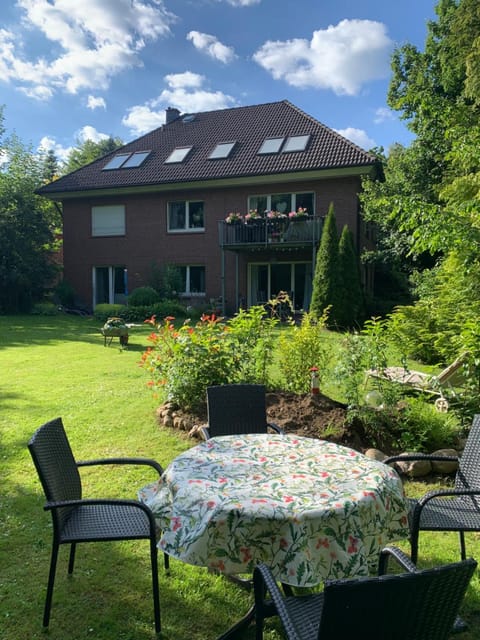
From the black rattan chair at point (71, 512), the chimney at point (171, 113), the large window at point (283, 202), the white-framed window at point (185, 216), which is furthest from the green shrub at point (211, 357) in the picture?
the chimney at point (171, 113)

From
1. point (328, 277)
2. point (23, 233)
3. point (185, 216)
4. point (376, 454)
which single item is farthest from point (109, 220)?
point (376, 454)

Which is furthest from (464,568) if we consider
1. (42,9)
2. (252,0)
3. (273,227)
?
(273,227)

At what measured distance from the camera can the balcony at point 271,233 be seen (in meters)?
16.8

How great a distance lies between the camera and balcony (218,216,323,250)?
16781 millimetres

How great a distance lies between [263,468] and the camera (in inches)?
95.7

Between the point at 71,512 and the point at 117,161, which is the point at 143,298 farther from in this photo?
the point at 71,512

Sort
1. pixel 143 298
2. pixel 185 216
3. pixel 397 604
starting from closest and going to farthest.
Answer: pixel 397 604 < pixel 143 298 < pixel 185 216

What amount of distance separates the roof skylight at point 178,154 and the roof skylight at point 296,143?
4607mm

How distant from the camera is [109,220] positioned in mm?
21609

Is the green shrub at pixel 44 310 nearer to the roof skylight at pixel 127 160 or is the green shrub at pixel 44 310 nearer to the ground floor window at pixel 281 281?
the roof skylight at pixel 127 160

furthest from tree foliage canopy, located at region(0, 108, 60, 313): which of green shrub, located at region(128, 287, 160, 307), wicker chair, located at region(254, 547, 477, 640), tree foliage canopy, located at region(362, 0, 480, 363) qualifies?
wicker chair, located at region(254, 547, 477, 640)

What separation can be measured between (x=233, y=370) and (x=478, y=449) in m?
3.05

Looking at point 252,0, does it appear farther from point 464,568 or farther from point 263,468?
point 464,568

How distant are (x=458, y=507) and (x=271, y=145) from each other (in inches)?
730
